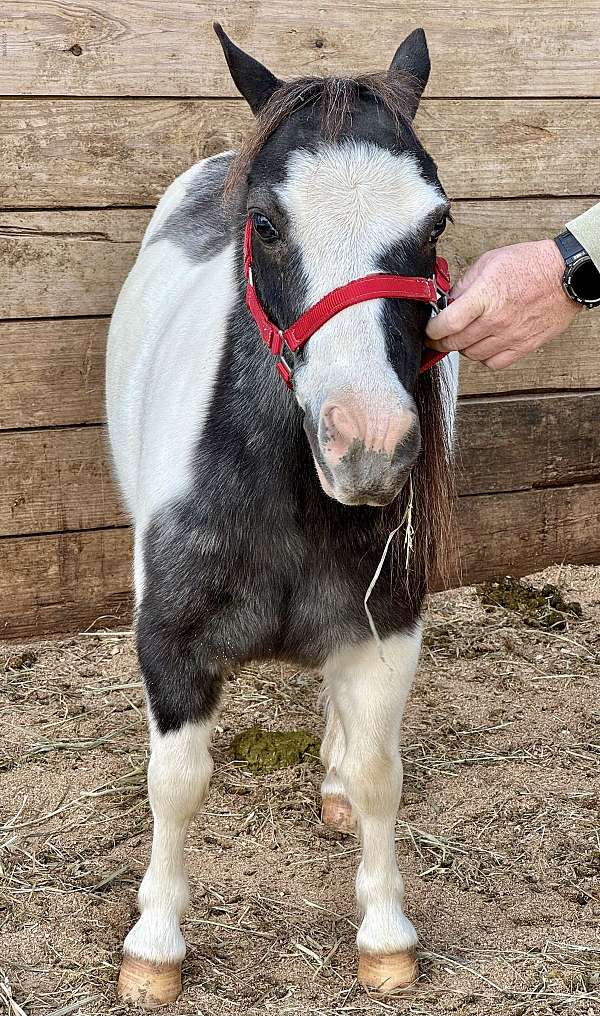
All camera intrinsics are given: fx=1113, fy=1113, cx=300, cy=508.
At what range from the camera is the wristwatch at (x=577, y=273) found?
190 centimetres

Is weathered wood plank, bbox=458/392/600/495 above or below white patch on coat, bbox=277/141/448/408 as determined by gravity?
below

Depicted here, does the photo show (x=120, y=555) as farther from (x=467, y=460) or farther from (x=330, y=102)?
(x=330, y=102)

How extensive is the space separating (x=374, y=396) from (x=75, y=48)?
204 cm

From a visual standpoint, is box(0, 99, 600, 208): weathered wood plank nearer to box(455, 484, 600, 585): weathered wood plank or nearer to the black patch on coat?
the black patch on coat

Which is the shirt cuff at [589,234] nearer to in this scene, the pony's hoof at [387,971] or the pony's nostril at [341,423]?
the pony's nostril at [341,423]

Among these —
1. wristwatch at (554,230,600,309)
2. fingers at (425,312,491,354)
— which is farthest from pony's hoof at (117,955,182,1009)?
wristwatch at (554,230,600,309)

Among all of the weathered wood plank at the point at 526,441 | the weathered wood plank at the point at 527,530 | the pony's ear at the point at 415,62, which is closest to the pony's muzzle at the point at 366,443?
the pony's ear at the point at 415,62

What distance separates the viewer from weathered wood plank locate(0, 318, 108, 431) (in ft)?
10.6

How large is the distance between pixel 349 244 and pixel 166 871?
1.26 meters

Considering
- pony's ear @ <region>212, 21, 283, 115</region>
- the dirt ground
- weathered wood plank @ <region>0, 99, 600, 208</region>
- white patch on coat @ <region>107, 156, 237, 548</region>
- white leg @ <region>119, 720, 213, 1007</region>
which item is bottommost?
the dirt ground

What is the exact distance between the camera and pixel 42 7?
301cm

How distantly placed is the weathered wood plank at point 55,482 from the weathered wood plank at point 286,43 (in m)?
0.99

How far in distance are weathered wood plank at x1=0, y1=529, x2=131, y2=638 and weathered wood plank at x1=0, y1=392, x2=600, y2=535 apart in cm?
5

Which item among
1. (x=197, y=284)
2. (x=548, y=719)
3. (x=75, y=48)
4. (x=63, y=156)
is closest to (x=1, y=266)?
(x=63, y=156)
